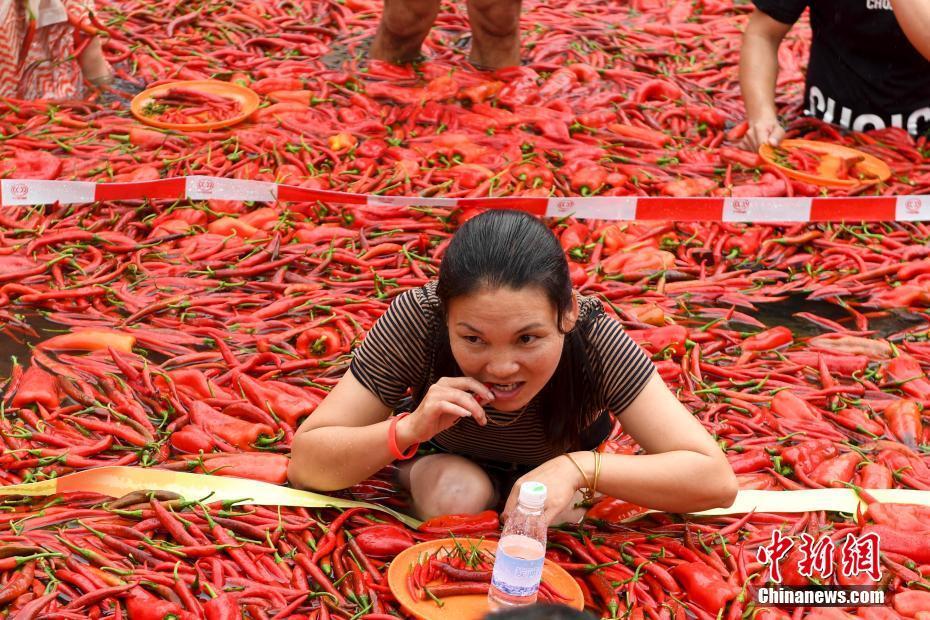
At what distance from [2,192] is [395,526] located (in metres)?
2.70

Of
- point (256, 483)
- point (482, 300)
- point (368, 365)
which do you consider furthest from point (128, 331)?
point (482, 300)

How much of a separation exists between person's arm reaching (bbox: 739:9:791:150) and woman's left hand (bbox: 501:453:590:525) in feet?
11.0

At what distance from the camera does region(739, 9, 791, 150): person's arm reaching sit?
547cm

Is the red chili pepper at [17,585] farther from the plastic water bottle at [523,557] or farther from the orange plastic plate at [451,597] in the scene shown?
the plastic water bottle at [523,557]

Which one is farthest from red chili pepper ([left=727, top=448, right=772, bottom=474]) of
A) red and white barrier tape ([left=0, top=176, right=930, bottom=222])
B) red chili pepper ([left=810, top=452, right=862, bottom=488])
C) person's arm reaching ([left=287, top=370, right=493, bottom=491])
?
red and white barrier tape ([left=0, top=176, right=930, bottom=222])

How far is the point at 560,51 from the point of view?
653 cm

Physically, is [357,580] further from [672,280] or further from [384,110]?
[384,110]

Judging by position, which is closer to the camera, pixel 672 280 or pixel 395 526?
pixel 395 526

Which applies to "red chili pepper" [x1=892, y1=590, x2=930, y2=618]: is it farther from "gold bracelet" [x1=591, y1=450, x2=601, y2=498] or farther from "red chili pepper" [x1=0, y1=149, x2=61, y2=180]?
"red chili pepper" [x1=0, y1=149, x2=61, y2=180]

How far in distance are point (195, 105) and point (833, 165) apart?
3.16 m

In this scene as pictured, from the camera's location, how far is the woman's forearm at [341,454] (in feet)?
8.39

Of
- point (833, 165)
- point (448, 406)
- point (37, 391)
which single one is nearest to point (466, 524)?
point (448, 406)

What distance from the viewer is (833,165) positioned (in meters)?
5.21

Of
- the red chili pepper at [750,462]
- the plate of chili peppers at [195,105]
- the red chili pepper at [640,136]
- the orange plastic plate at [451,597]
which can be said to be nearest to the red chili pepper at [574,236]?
the red chili pepper at [640,136]
